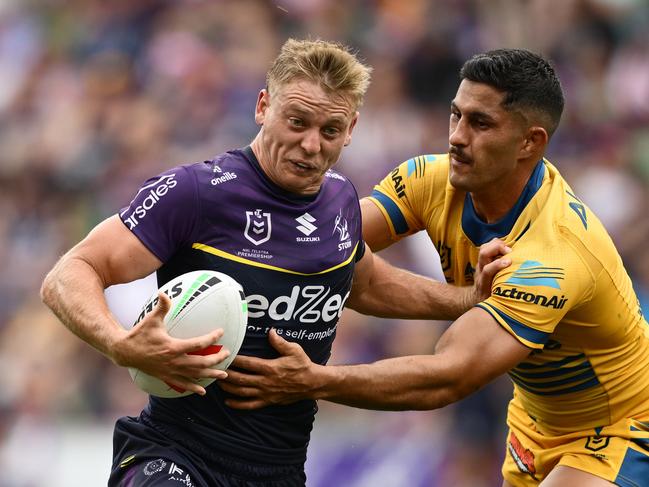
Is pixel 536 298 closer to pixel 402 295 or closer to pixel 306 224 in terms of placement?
pixel 402 295

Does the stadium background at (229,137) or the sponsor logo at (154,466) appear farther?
the stadium background at (229,137)

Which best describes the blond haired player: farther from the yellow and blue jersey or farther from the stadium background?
the stadium background

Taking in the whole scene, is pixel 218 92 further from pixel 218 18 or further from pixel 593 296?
pixel 593 296

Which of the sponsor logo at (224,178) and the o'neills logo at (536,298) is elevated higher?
the sponsor logo at (224,178)

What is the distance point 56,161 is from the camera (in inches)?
443

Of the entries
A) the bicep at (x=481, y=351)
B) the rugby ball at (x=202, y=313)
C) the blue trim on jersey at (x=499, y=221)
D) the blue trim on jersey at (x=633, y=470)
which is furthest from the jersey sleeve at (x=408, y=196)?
the rugby ball at (x=202, y=313)

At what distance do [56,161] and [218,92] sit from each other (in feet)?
5.94

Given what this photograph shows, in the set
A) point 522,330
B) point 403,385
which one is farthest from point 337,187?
point 522,330

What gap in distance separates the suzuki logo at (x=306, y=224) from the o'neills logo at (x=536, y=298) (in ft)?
3.31

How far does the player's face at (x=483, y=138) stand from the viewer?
5.52 meters

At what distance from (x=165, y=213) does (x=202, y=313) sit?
511mm

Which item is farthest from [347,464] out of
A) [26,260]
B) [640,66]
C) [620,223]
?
[640,66]

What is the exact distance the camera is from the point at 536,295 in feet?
17.1

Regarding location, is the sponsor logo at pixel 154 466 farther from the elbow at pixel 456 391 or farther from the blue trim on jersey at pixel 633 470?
the blue trim on jersey at pixel 633 470
